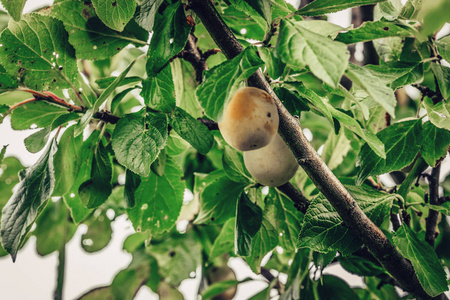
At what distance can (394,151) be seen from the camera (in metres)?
0.62

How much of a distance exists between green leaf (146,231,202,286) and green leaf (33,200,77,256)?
0.75 ft

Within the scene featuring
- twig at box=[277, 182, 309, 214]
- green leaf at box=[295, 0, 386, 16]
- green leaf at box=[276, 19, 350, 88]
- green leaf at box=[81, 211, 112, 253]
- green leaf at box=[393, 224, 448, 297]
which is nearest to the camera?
green leaf at box=[276, 19, 350, 88]

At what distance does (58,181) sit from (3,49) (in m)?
0.20

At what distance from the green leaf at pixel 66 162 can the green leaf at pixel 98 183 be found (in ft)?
0.10

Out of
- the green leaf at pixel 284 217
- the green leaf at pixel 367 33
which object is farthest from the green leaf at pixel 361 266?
the green leaf at pixel 367 33

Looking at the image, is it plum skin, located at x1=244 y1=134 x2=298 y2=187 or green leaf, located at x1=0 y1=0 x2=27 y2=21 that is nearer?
green leaf, located at x1=0 y1=0 x2=27 y2=21

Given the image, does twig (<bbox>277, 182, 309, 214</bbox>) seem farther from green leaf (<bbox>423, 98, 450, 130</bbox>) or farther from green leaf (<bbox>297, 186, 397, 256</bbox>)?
green leaf (<bbox>423, 98, 450, 130</bbox>)

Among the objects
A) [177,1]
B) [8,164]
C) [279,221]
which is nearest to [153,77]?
[177,1]

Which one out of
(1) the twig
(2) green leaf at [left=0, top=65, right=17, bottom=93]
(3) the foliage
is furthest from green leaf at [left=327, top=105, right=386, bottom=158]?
(2) green leaf at [left=0, top=65, right=17, bottom=93]

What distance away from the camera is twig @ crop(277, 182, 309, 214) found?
0.68 meters

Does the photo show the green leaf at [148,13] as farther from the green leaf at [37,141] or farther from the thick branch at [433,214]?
the thick branch at [433,214]

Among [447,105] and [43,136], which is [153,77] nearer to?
[43,136]

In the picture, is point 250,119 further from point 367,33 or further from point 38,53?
point 38,53

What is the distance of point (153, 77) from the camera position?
56 centimetres
